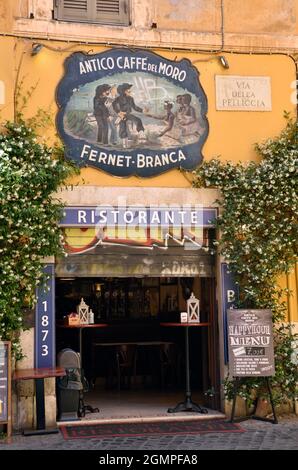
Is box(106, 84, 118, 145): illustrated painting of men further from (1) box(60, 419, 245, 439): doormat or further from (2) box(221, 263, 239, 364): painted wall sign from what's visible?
(1) box(60, 419, 245, 439): doormat

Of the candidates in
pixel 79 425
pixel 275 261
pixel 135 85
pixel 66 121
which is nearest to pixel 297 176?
pixel 275 261

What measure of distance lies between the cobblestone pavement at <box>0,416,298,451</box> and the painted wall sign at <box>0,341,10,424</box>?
1.24 ft

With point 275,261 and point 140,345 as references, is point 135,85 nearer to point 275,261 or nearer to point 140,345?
point 275,261

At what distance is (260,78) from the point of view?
979 centimetres

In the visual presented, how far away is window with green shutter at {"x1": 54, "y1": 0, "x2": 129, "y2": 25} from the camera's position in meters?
9.51

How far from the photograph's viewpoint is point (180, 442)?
24.6 feet

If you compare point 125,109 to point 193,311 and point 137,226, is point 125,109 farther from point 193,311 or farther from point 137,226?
point 193,311

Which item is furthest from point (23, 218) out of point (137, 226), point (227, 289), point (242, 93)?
point (242, 93)

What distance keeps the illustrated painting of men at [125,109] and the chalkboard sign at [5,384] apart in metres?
3.60

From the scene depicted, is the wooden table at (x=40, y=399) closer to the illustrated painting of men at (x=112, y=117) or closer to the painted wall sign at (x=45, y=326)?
the painted wall sign at (x=45, y=326)

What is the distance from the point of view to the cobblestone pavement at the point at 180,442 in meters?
7.27

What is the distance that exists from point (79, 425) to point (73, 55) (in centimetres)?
543

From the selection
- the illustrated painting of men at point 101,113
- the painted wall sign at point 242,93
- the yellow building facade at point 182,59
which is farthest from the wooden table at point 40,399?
the painted wall sign at point 242,93
